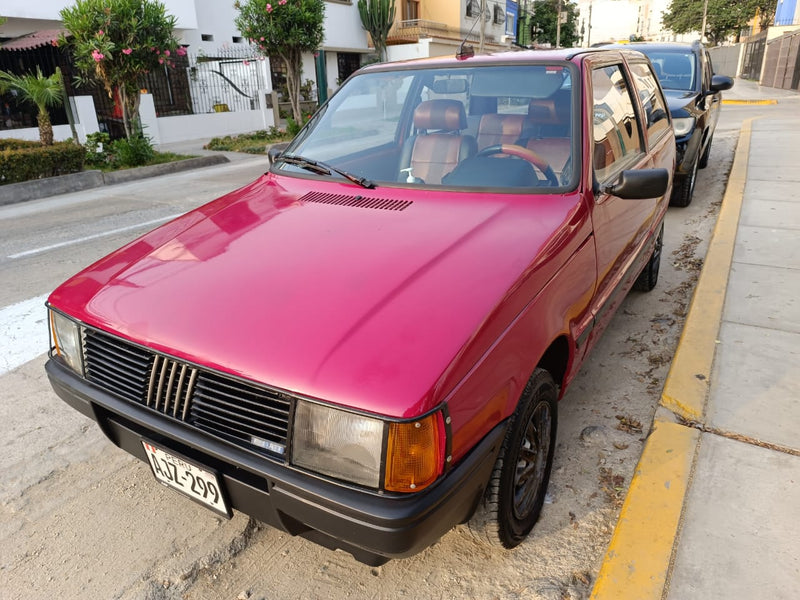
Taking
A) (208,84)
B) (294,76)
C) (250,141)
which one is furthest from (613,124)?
(208,84)

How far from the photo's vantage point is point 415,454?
1586 millimetres

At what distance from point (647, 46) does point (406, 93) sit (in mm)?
6569

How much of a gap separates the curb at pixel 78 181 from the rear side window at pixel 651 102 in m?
8.95

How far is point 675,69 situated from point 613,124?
5713mm

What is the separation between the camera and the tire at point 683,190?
6702 mm

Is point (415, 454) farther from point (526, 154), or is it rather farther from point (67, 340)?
point (526, 154)

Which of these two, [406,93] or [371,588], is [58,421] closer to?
[371,588]

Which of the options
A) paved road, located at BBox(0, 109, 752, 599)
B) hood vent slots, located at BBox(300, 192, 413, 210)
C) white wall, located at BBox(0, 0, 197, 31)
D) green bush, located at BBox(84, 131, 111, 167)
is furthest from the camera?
white wall, located at BBox(0, 0, 197, 31)

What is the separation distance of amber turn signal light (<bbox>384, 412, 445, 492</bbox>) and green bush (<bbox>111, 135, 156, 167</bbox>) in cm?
1127

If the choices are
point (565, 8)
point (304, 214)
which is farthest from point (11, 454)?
point (565, 8)

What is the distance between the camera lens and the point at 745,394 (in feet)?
10.1

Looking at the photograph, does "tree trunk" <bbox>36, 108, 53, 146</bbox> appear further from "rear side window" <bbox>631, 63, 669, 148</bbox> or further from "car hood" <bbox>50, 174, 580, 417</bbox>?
"rear side window" <bbox>631, 63, 669, 148</bbox>

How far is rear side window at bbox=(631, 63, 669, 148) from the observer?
3.96 m

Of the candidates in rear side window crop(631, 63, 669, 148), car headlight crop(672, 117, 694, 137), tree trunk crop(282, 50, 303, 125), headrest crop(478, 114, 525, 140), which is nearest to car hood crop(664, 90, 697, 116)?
car headlight crop(672, 117, 694, 137)
